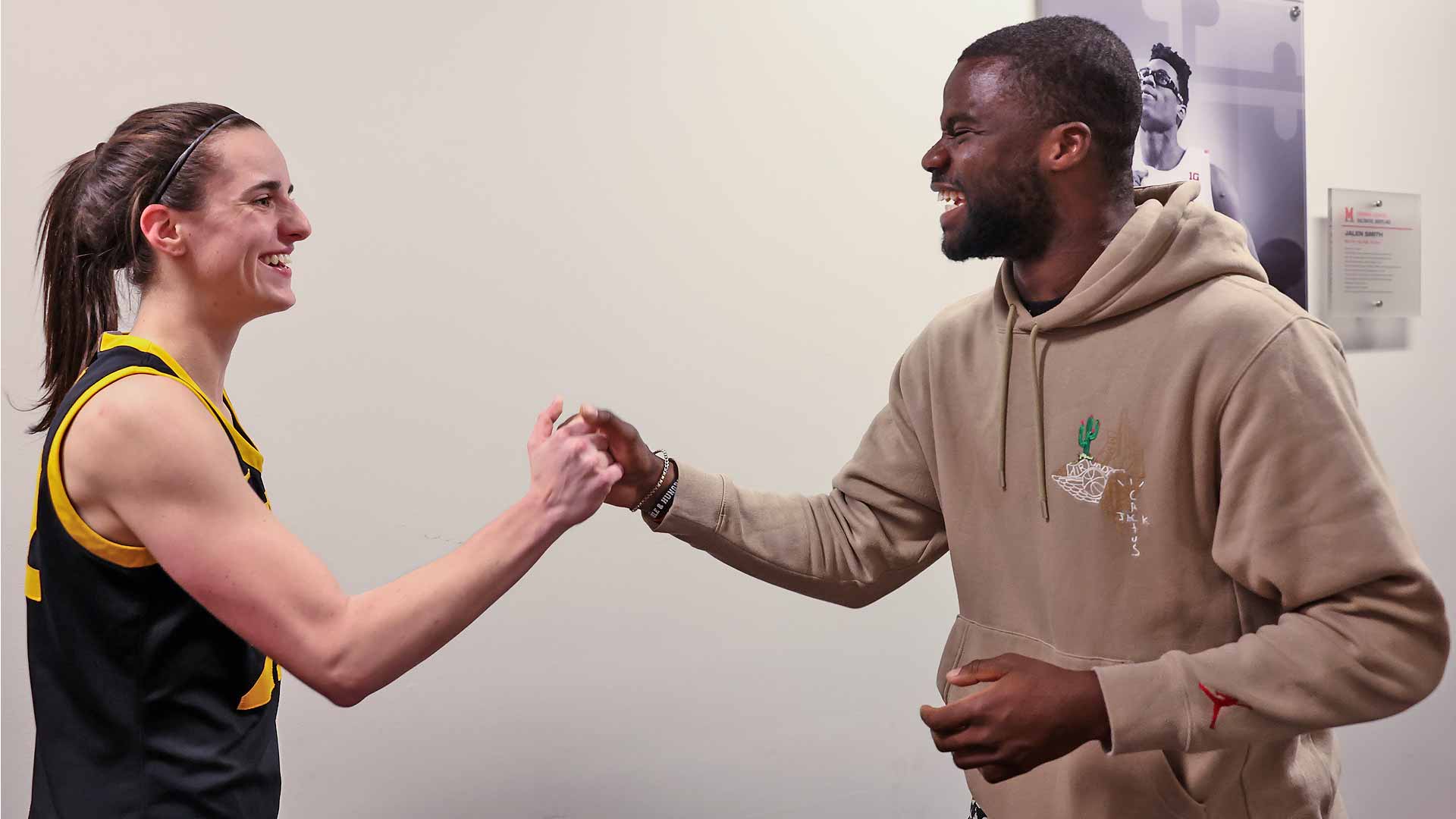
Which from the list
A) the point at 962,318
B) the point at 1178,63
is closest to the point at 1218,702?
the point at 962,318

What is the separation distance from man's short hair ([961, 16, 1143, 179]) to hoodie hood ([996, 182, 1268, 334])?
0.41ft

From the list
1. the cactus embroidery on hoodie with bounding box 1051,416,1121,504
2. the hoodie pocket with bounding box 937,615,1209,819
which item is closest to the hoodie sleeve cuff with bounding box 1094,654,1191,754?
the hoodie pocket with bounding box 937,615,1209,819

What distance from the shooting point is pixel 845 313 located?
2.52m

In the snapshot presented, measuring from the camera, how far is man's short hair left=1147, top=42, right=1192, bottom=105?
2693 millimetres

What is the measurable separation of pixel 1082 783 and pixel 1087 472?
38 cm

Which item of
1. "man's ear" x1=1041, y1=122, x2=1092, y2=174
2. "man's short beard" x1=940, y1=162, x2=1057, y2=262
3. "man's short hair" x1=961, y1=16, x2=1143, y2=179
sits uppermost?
"man's short hair" x1=961, y1=16, x2=1143, y2=179

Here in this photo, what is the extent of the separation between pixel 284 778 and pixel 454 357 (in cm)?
87

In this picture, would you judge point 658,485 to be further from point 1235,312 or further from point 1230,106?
point 1230,106

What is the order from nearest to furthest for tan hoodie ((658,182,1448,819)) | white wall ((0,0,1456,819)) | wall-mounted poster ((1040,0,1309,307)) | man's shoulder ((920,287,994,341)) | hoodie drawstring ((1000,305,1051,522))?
tan hoodie ((658,182,1448,819))
hoodie drawstring ((1000,305,1051,522))
man's shoulder ((920,287,994,341))
white wall ((0,0,1456,819))
wall-mounted poster ((1040,0,1309,307))

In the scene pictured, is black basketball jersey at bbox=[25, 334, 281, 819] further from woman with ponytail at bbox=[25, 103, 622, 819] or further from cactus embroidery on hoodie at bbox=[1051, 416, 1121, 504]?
cactus embroidery on hoodie at bbox=[1051, 416, 1121, 504]

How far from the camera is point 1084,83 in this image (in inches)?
56.5

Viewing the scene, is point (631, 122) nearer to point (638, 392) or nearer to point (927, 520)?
point (638, 392)

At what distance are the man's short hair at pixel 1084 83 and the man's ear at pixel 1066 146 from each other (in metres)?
0.01

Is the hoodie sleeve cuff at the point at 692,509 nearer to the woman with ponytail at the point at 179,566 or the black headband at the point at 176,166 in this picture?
the woman with ponytail at the point at 179,566
